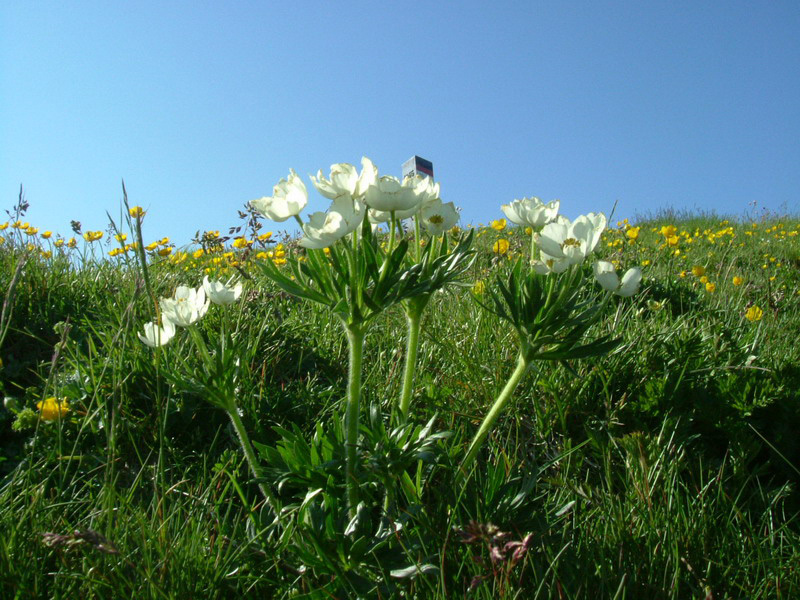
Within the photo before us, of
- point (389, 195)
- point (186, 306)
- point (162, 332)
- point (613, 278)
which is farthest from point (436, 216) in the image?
point (162, 332)

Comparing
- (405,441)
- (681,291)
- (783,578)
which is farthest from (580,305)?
(681,291)

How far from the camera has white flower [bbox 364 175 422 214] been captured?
1.25 m

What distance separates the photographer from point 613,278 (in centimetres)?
141

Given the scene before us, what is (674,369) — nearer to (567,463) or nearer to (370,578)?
(567,463)

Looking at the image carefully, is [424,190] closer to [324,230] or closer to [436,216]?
[436,216]

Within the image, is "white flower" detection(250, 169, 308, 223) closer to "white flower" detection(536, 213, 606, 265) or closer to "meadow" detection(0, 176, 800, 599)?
"meadow" detection(0, 176, 800, 599)

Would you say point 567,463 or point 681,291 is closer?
point 567,463

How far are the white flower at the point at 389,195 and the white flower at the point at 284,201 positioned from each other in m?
0.17

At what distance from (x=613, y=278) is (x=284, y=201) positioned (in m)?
0.82

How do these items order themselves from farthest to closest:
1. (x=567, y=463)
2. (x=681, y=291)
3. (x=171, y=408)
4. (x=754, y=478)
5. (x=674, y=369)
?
(x=681, y=291) → (x=674, y=369) → (x=171, y=408) → (x=754, y=478) → (x=567, y=463)

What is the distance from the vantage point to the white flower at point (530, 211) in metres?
1.59

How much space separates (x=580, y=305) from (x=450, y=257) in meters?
0.36

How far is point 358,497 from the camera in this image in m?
1.40

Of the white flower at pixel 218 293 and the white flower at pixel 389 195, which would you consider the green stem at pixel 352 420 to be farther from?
the white flower at pixel 218 293
